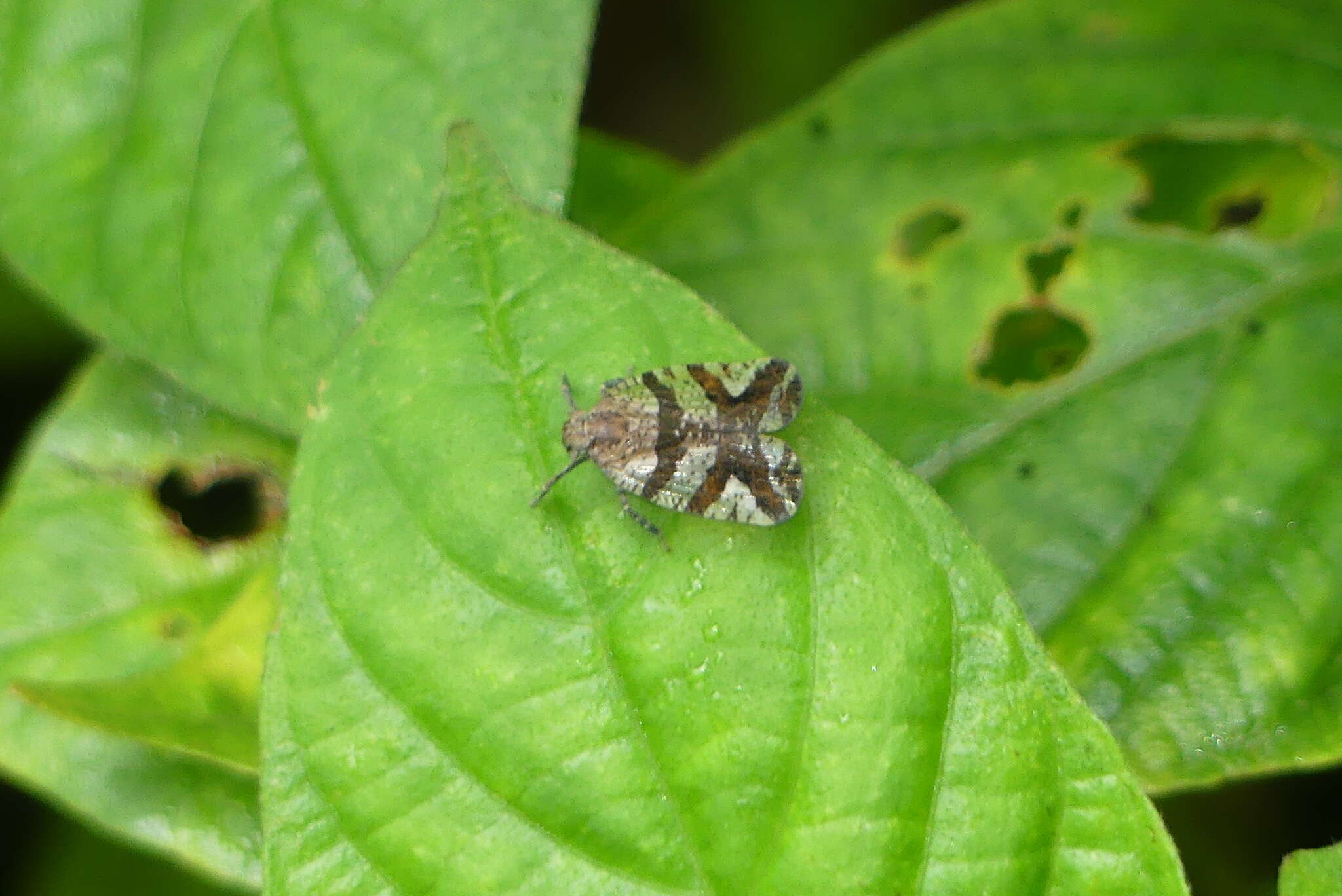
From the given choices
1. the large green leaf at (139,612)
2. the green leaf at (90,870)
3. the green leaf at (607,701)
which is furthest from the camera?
the green leaf at (90,870)

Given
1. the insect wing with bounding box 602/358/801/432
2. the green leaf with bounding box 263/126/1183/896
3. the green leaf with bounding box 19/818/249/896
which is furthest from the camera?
the green leaf with bounding box 19/818/249/896

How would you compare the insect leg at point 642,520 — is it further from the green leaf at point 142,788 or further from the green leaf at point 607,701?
the green leaf at point 142,788

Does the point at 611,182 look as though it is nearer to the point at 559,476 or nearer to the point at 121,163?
the point at 121,163

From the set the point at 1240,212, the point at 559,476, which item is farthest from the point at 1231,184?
the point at 559,476

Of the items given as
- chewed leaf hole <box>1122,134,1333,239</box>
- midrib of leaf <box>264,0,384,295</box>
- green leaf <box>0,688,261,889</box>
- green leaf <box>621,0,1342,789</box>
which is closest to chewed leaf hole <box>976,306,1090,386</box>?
green leaf <box>621,0,1342,789</box>

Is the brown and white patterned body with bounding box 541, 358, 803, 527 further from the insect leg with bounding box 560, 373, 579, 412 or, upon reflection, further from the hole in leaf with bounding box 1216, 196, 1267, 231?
the hole in leaf with bounding box 1216, 196, 1267, 231

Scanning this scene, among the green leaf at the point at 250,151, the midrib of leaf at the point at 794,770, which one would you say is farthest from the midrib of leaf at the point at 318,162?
the midrib of leaf at the point at 794,770
